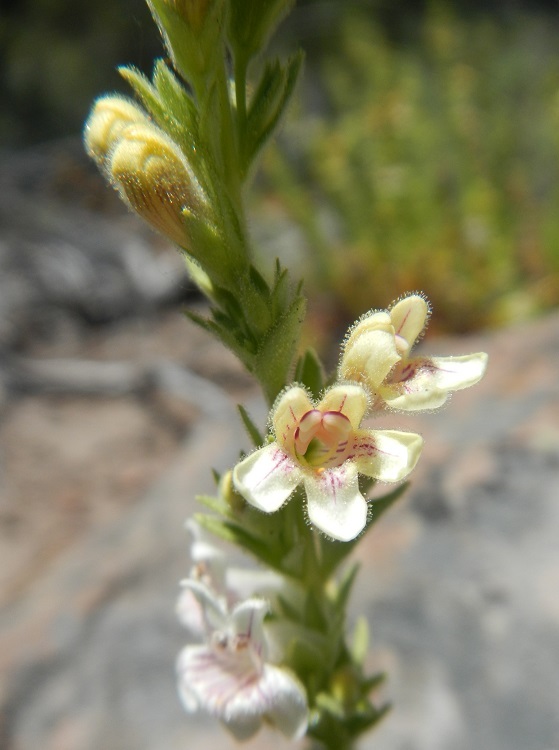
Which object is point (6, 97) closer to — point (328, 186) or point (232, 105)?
point (328, 186)

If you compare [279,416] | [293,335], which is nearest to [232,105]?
[293,335]

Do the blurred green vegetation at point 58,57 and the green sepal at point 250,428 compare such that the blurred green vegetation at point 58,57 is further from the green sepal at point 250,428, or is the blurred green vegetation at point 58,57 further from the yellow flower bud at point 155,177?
the green sepal at point 250,428

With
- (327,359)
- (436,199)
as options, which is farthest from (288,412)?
(436,199)

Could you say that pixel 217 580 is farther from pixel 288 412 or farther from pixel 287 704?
pixel 288 412

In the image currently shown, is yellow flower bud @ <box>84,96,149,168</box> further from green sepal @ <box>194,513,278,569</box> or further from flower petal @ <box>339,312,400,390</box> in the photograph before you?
green sepal @ <box>194,513,278,569</box>

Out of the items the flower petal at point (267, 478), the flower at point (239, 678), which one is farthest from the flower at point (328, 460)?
the flower at point (239, 678)

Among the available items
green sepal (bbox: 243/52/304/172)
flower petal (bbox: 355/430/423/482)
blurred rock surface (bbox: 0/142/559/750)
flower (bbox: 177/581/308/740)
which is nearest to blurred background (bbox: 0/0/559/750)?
blurred rock surface (bbox: 0/142/559/750)
